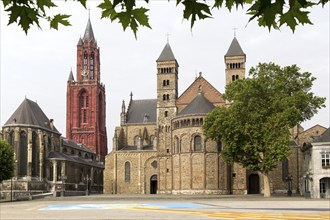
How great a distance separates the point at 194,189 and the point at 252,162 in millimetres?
16769

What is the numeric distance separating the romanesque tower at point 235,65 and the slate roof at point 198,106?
602 cm

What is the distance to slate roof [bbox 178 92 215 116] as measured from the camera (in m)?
75.7

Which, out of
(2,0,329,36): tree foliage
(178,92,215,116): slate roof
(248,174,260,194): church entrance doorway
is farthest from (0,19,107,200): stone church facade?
(2,0,329,36): tree foliage

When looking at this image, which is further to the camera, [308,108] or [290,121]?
[308,108]

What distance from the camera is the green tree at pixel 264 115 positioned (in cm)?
5756

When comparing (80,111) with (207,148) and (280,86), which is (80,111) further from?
(280,86)

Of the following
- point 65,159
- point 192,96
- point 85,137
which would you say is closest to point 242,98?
point 192,96

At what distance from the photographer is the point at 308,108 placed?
62719mm

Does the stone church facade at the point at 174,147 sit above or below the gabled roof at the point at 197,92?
below

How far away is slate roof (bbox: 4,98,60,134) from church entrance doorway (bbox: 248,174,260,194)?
1463 inches

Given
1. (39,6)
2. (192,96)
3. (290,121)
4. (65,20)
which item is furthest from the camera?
(192,96)

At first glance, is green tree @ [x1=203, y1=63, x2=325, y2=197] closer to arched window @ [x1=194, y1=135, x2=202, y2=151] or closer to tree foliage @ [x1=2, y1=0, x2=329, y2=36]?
arched window @ [x1=194, y1=135, x2=202, y2=151]

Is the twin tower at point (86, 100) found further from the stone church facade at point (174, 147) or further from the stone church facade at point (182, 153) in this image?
the stone church facade at point (182, 153)

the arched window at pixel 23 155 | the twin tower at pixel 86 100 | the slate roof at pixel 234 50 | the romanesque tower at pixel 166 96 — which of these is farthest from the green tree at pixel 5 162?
the twin tower at pixel 86 100
